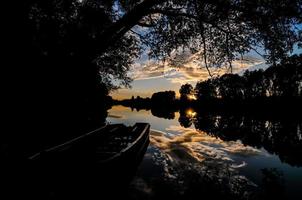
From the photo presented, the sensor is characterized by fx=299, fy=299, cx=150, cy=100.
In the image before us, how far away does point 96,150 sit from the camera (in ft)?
43.3

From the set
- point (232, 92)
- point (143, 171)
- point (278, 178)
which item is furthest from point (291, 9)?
point (232, 92)

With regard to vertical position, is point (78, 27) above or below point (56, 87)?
above

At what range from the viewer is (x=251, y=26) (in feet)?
51.7

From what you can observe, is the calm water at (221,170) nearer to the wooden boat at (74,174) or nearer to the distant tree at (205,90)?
the wooden boat at (74,174)

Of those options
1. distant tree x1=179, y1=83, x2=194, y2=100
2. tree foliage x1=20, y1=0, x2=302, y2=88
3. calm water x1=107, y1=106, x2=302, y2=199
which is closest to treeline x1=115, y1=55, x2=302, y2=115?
distant tree x1=179, y1=83, x2=194, y2=100

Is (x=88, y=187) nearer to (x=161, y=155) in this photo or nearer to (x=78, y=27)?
(x=161, y=155)

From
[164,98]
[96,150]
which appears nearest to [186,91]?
[164,98]

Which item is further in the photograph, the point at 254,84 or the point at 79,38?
the point at 254,84

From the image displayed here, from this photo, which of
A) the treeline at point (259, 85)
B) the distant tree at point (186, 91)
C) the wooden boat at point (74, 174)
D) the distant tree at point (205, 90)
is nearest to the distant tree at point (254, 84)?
the treeline at point (259, 85)

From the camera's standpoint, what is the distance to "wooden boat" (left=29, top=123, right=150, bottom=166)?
33.4ft

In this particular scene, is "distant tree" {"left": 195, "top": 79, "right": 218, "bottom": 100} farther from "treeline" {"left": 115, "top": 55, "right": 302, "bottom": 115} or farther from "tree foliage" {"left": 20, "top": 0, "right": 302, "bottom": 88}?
"tree foliage" {"left": 20, "top": 0, "right": 302, "bottom": 88}

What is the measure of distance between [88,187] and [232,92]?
12176 centimetres

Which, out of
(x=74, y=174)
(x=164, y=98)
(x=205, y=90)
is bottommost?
(x=74, y=174)

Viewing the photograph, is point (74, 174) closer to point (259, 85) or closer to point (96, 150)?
point (96, 150)
